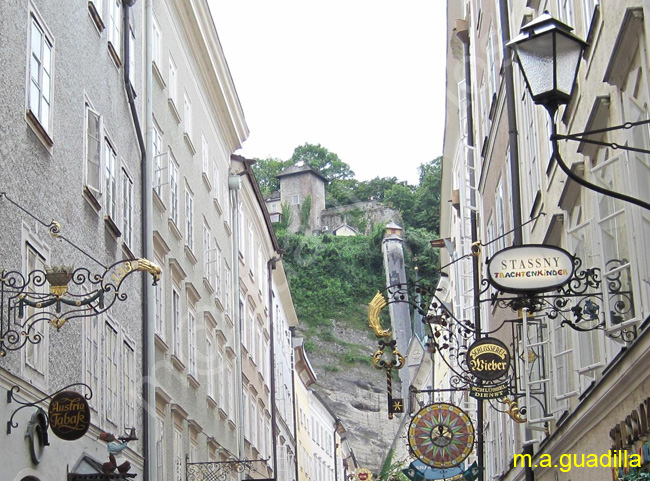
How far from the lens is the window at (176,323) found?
20922 mm

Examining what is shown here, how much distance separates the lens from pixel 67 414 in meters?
10.6

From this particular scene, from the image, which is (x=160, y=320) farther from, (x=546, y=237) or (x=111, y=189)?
(x=546, y=237)

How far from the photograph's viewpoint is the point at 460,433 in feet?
62.2

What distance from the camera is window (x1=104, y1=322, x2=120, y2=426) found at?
1512cm

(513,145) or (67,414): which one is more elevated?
(513,145)

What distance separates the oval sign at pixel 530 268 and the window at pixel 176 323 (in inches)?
464

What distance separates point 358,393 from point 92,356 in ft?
265

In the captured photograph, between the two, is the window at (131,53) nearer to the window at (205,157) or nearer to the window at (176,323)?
the window at (176,323)

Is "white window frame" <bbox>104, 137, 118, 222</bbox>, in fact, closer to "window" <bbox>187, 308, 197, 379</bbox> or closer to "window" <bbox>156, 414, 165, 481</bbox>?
"window" <bbox>156, 414, 165, 481</bbox>

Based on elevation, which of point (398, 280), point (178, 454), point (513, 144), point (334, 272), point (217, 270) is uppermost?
point (334, 272)

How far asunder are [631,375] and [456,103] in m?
24.9

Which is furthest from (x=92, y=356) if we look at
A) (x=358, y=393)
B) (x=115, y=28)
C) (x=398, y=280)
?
(x=398, y=280)

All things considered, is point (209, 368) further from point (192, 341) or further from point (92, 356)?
point (92, 356)

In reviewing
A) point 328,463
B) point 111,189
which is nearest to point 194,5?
point 111,189
